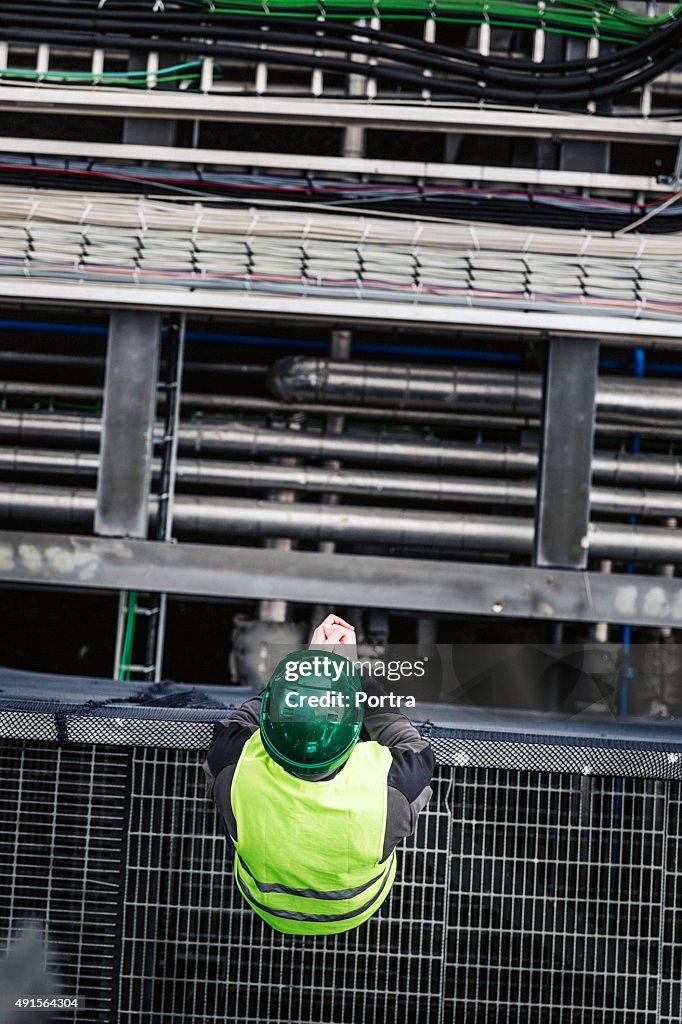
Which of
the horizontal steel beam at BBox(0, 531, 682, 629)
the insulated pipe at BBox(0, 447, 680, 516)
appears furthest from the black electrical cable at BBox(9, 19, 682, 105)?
the horizontal steel beam at BBox(0, 531, 682, 629)

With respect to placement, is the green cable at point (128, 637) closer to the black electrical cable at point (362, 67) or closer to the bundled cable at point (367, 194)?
the bundled cable at point (367, 194)

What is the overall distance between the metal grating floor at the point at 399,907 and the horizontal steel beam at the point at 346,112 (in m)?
2.76

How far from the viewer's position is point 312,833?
1887mm

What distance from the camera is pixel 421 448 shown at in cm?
448

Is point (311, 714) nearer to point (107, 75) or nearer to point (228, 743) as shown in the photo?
point (228, 743)

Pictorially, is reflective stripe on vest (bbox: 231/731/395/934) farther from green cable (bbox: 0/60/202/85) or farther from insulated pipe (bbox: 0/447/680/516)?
green cable (bbox: 0/60/202/85)

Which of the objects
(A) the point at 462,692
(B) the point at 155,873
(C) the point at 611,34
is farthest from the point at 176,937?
(C) the point at 611,34

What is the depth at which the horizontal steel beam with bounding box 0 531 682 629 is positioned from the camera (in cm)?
370

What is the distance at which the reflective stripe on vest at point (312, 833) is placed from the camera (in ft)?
6.19

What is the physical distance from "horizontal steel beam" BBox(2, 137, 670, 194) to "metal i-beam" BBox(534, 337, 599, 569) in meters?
0.75

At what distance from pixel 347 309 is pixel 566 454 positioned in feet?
3.62

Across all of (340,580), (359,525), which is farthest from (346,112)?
(340,580)

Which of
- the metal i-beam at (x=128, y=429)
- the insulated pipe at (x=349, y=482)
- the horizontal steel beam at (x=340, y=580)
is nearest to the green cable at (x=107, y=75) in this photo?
the metal i-beam at (x=128, y=429)

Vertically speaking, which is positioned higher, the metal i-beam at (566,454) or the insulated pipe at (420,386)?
the insulated pipe at (420,386)
